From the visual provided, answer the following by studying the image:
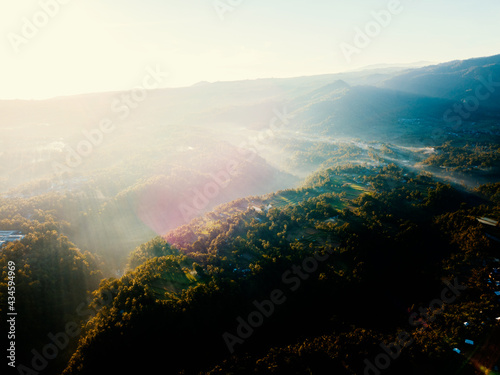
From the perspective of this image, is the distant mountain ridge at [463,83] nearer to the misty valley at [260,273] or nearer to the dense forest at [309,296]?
the misty valley at [260,273]

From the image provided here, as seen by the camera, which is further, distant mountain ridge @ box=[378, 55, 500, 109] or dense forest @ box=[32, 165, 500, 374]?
distant mountain ridge @ box=[378, 55, 500, 109]

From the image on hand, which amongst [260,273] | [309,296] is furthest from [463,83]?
[260,273]

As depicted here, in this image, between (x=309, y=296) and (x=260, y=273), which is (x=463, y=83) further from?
(x=260, y=273)

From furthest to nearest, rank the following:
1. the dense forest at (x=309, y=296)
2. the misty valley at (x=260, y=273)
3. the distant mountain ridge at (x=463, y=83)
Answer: the distant mountain ridge at (x=463, y=83) → the misty valley at (x=260, y=273) → the dense forest at (x=309, y=296)

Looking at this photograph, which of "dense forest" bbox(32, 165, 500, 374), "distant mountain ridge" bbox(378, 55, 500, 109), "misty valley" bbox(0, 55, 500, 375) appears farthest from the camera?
Answer: "distant mountain ridge" bbox(378, 55, 500, 109)

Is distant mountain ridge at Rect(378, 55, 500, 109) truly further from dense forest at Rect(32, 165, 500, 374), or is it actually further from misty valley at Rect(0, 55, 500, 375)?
dense forest at Rect(32, 165, 500, 374)

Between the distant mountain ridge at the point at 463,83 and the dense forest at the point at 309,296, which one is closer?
the dense forest at the point at 309,296

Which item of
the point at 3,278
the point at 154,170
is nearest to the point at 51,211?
the point at 3,278

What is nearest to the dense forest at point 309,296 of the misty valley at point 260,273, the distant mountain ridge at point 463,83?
the misty valley at point 260,273

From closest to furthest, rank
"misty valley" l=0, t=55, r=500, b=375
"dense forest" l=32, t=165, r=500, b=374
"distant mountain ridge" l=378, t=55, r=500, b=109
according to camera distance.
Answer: "dense forest" l=32, t=165, r=500, b=374 → "misty valley" l=0, t=55, r=500, b=375 → "distant mountain ridge" l=378, t=55, r=500, b=109

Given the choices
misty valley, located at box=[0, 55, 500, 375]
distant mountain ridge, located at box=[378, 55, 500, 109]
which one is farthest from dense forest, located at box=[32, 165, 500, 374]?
distant mountain ridge, located at box=[378, 55, 500, 109]

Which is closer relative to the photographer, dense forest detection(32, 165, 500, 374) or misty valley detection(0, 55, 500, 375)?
dense forest detection(32, 165, 500, 374)
